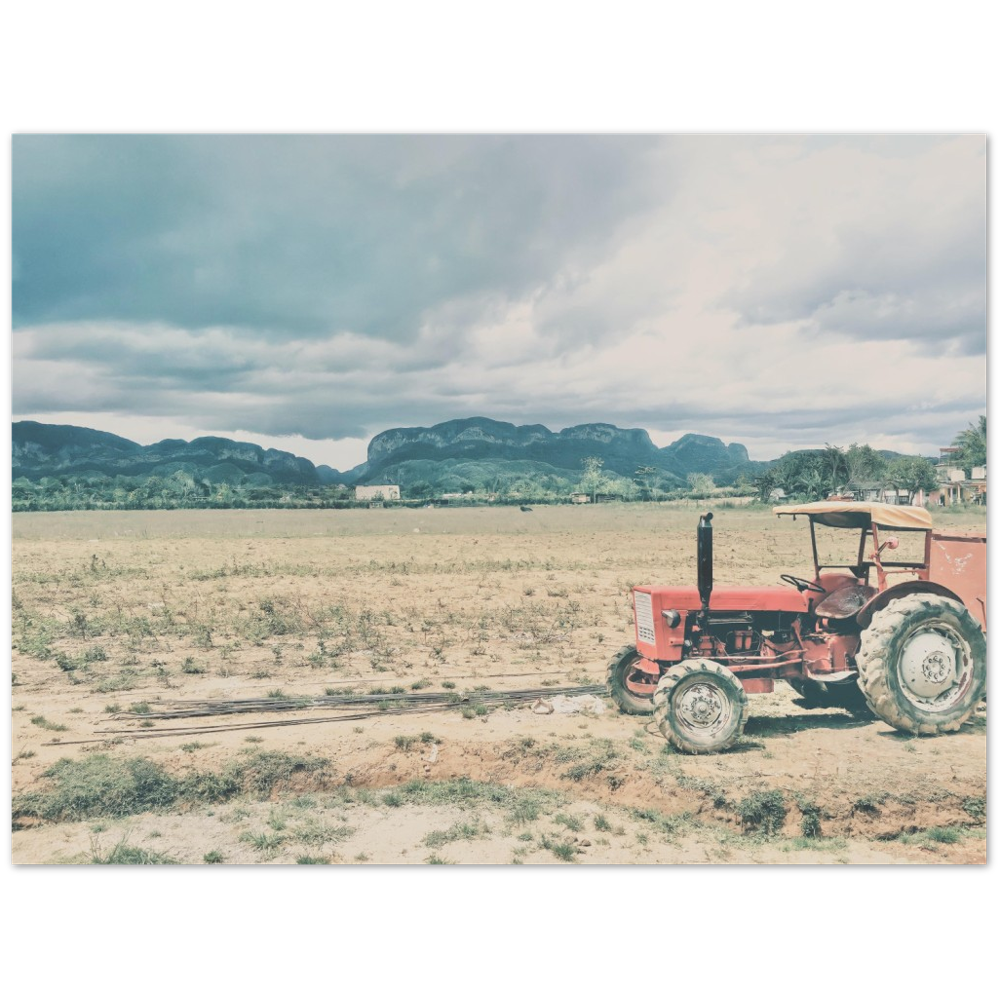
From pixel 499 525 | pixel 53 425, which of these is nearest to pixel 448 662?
pixel 499 525

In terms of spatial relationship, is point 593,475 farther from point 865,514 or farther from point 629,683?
point 865,514

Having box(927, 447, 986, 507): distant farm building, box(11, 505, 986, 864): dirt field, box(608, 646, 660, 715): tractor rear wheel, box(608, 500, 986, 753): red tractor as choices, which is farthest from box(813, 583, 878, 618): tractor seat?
box(608, 646, 660, 715): tractor rear wheel

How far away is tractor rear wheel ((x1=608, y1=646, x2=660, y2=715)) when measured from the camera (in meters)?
5.98

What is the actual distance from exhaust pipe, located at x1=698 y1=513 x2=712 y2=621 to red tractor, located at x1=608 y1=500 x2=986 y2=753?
0.04 feet

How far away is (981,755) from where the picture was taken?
18.1 ft

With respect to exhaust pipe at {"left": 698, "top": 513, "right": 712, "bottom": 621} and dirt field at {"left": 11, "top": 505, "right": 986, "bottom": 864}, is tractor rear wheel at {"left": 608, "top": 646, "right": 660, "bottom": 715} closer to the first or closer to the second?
dirt field at {"left": 11, "top": 505, "right": 986, "bottom": 864}

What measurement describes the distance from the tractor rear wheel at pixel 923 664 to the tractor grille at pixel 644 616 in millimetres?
1705

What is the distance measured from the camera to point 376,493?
303 inches

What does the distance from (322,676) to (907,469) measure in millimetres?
5871

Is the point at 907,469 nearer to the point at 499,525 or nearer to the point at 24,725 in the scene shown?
Result: the point at 499,525

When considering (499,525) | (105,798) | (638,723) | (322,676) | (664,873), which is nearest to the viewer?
(664,873)

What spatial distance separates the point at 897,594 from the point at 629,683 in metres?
2.42

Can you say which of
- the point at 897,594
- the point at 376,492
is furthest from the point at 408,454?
the point at 897,594

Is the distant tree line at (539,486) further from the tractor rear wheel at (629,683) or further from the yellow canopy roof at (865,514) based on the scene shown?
the tractor rear wheel at (629,683)
